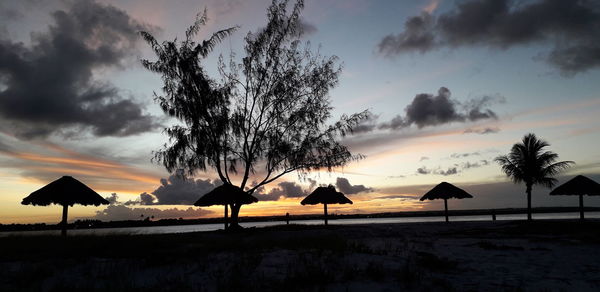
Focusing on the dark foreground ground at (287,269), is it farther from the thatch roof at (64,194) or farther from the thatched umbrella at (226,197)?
the thatched umbrella at (226,197)

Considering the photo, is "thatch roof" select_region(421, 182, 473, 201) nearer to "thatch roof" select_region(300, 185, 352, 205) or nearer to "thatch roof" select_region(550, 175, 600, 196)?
"thatch roof" select_region(300, 185, 352, 205)

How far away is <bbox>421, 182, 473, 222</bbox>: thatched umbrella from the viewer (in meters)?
30.0

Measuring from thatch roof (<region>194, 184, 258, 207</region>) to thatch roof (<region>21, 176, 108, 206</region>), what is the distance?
21.3 ft

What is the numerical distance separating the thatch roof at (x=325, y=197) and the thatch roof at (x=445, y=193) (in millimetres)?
6441

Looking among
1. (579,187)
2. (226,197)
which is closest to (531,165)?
(579,187)

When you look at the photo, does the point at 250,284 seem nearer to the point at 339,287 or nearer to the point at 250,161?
the point at 339,287

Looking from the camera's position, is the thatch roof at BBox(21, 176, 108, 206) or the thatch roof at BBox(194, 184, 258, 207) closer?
the thatch roof at BBox(21, 176, 108, 206)

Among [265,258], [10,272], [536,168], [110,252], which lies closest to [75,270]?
[10,272]

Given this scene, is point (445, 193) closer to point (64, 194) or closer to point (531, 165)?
point (531, 165)

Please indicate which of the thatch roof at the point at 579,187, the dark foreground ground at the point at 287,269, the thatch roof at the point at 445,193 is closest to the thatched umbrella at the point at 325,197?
the thatch roof at the point at 445,193

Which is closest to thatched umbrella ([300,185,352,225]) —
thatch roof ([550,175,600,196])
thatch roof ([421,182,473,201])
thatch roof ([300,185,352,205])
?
thatch roof ([300,185,352,205])

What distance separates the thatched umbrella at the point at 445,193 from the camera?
29984 millimetres

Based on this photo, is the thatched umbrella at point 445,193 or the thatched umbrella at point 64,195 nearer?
the thatched umbrella at point 64,195

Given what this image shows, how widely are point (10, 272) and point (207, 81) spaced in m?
14.9
